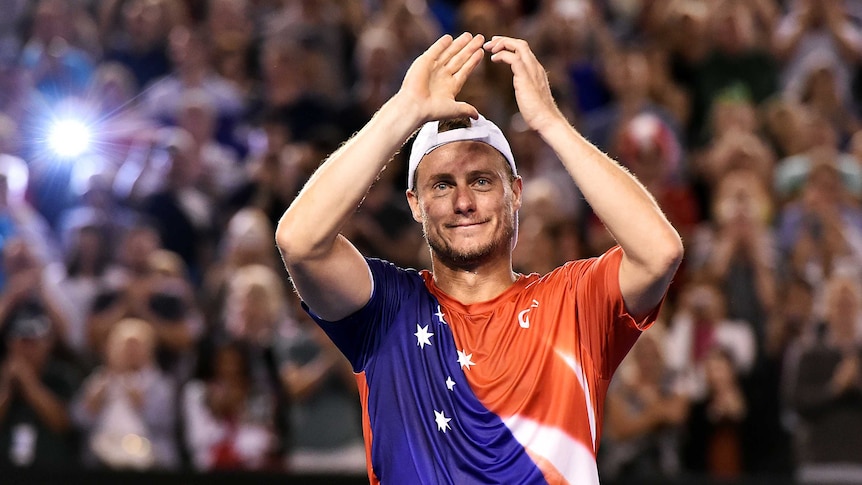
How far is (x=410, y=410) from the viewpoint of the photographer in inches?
162

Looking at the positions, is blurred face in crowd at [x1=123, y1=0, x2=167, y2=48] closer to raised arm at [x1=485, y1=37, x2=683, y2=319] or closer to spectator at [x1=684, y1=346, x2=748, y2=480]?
spectator at [x1=684, y1=346, x2=748, y2=480]

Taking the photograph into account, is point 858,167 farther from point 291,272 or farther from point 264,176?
point 291,272

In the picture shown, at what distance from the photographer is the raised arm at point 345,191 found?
13.0 ft

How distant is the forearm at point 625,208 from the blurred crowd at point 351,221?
15.0 ft

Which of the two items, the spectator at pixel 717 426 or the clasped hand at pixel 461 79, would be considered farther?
the spectator at pixel 717 426

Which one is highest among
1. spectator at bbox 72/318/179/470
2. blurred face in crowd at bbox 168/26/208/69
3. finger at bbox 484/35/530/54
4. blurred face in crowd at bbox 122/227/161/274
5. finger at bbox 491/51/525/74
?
blurred face in crowd at bbox 168/26/208/69

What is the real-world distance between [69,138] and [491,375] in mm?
7963

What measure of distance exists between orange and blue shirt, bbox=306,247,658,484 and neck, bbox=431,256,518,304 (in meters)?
0.05

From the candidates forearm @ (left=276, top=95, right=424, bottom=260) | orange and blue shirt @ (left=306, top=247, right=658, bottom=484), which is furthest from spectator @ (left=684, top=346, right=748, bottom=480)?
forearm @ (left=276, top=95, right=424, bottom=260)

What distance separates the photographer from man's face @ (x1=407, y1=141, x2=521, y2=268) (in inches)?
166

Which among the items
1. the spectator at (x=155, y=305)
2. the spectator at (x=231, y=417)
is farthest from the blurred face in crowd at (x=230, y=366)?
the spectator at (x=155, y=305)

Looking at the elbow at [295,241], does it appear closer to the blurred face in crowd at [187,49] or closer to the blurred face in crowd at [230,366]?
the blurred face in crowd at [230,366]

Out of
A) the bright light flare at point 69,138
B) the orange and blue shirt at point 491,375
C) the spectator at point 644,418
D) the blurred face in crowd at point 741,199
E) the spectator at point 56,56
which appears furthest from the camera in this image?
the spectator at point 56,56

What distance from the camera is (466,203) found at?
4.18 metres
